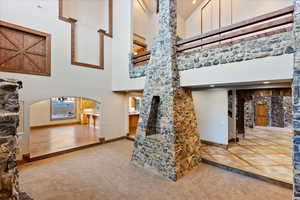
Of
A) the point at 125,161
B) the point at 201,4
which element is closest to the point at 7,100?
the point at 125,161

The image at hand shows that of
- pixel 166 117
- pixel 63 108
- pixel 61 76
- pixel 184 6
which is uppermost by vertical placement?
pixel 184 6

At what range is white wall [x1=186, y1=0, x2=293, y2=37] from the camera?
549 centimetres

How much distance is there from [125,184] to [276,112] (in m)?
12.1

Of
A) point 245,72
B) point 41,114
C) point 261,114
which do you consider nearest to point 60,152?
point 41,114

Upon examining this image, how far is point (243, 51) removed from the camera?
315cm

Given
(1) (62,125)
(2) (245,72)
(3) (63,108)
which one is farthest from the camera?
(3) (63,108)

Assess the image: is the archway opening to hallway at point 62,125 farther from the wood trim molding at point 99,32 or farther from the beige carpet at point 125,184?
the wood trim molding at point 99,32

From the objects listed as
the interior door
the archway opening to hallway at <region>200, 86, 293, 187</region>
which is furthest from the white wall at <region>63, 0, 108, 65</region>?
the interior door

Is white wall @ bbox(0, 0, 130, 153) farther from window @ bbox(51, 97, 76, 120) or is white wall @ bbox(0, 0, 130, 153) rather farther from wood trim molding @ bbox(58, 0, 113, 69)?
window @ bbox(51, 97, 76, 120)

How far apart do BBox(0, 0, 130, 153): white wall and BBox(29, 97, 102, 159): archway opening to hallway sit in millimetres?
553

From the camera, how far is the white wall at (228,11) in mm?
5492

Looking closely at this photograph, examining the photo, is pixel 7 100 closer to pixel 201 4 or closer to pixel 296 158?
pixel 296 158

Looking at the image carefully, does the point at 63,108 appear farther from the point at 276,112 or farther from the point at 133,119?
the point at 276,112

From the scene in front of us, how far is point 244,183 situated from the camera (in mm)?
3562
